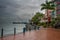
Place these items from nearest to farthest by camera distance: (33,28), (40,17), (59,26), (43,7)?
1. (33,28)
2. (59,26)
3. (43,7)
4. (40,17)

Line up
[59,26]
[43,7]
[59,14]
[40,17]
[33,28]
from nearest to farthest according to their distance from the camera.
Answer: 1. [33,28]
2. [59,26]
3. [43,7]
4. [59,14]
5. [40,17]

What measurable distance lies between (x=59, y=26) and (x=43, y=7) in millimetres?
8094

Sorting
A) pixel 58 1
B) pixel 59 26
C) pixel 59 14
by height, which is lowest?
pixel 59 26

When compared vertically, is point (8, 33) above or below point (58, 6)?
below

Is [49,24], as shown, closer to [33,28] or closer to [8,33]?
[33,28]

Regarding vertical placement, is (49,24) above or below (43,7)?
below

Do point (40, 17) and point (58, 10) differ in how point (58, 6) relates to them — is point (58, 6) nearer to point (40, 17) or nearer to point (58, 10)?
point (58, 10)

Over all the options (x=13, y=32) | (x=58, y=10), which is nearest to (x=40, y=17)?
(x=58, y=10)

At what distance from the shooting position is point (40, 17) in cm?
6838

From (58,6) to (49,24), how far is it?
12.8 metres

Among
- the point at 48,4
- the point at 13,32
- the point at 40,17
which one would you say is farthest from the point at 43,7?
the point at 13,32

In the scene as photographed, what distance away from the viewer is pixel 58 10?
58719 mm

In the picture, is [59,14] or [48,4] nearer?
[48,4]

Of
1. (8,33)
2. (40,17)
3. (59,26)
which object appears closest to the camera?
(8,33)
